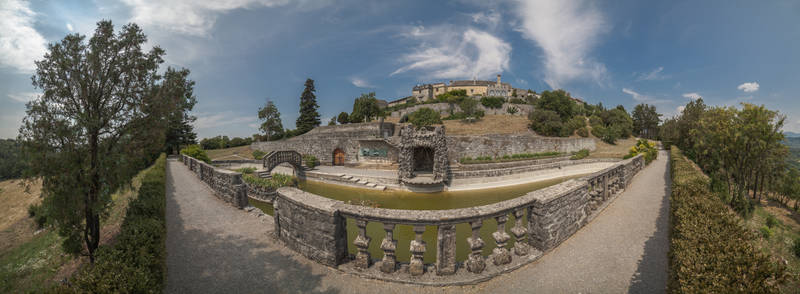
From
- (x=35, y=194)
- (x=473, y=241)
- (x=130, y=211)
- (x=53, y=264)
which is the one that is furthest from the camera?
(x=35, y=194)

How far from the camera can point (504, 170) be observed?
19172 millimetres

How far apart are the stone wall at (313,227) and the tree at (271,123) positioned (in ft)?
147

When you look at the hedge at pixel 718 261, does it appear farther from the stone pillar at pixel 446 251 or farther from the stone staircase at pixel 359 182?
the stone staircase at pixel 359 182

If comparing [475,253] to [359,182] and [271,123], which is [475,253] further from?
[271,123]

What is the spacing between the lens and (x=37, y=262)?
219 inches

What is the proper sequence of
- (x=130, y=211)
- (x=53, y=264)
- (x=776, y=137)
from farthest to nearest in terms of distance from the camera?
(x=776, y=137)
(x=130, y=211)
(x=53, y=264)

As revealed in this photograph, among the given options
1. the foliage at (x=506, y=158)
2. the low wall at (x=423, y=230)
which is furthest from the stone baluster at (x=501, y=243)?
the foliage at (x=506, y=158)

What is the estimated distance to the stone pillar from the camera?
13.8ft

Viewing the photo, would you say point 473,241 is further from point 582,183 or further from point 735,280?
point 582,183

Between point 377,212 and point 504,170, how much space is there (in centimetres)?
1718

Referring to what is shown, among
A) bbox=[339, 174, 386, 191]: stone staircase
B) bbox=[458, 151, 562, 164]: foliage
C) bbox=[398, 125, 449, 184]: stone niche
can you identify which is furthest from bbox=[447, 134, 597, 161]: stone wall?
bbox=[339, 174, 386, 191]: stone staircase

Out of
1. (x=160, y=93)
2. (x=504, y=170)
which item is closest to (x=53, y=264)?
(x=160, y=93)

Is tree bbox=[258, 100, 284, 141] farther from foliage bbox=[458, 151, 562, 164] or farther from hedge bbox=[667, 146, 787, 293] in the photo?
hedge bbox=[667, 146, 787, 293]

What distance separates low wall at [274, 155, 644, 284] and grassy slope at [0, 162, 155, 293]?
3.21 metres
